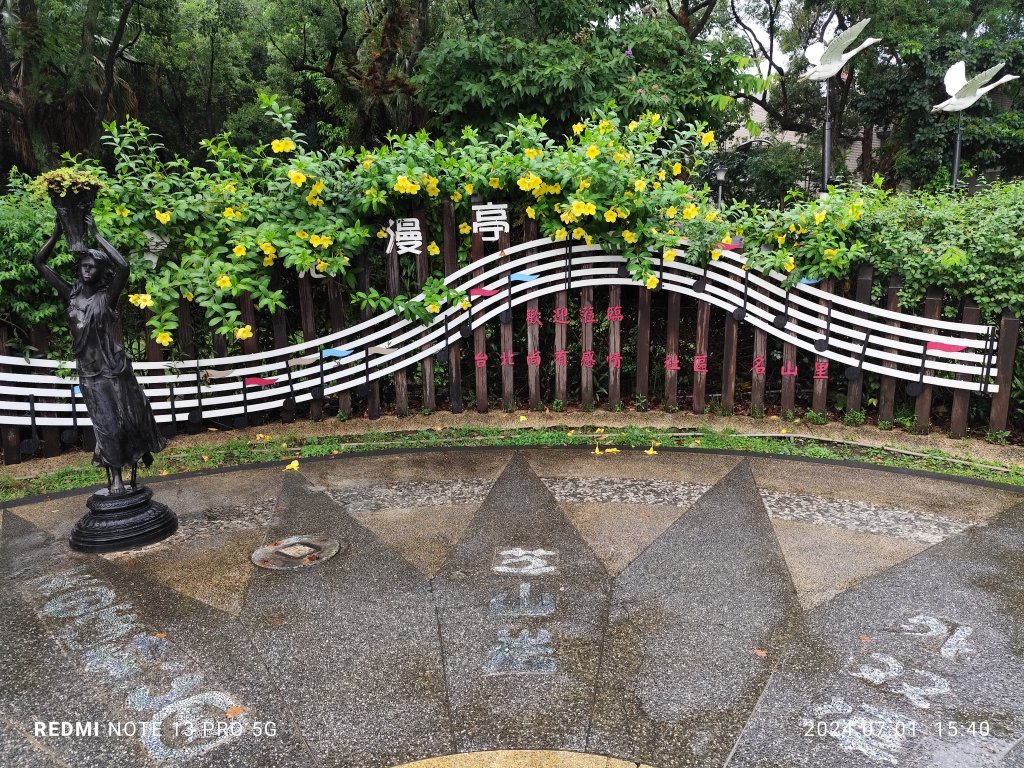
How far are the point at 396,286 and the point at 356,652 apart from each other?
12.4ft

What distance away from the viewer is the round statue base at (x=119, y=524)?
3801mm

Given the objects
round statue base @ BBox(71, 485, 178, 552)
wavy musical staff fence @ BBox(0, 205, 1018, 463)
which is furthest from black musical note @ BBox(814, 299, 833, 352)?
round statue base @ BBox(71, 485, 178, 552)

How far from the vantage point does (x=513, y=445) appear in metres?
5.54

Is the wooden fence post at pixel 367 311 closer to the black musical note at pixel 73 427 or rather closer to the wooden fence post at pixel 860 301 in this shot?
the black musical note at pixel 73 427

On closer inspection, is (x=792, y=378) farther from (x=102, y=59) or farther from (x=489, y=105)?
(x=102, y=59)

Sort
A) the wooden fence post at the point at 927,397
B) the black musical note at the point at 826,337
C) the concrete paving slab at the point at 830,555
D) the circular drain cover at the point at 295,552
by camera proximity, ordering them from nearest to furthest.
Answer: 1. the concrete paving slab at the point at 830,555
2. the circular drain cover at the point at 295,552
3. the wooden fence post at the point at 927,397
4. the black musical note at the point at 826,337

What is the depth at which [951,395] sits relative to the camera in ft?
18.7

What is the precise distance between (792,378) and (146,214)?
5.20 metres

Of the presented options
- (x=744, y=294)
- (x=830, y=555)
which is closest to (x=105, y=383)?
(x=830, y=555)

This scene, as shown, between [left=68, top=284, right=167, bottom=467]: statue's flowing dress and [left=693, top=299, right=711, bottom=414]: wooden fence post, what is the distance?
4093 millimetres

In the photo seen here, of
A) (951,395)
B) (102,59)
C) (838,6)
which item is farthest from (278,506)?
(838,6)

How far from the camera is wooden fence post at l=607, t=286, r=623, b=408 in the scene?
20.0 ft

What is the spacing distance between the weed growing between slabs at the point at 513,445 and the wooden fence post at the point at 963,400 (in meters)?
0.46

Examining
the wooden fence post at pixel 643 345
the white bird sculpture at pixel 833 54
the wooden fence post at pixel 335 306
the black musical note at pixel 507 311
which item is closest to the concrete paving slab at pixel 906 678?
the wooden fence post at pixel 643 345
